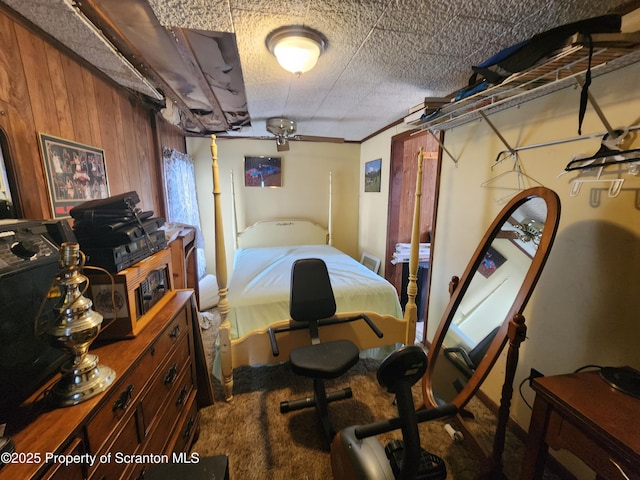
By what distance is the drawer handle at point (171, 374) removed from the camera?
1267 mm

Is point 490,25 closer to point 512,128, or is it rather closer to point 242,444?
point 512,128

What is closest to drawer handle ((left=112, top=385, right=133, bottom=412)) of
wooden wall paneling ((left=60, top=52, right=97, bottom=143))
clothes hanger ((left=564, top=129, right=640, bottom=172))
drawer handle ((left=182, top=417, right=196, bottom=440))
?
drawer handle ((left=182, top=417, right=196, bottom=440))

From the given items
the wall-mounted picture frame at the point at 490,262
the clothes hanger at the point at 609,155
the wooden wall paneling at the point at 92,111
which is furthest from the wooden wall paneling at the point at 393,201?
the wooden wall paneling at the point at 92,111

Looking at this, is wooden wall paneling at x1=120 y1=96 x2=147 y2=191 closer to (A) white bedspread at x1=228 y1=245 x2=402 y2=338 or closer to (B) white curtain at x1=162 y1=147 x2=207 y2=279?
(B) white curtain at x1=162 y1=147 x2=207 y2=279

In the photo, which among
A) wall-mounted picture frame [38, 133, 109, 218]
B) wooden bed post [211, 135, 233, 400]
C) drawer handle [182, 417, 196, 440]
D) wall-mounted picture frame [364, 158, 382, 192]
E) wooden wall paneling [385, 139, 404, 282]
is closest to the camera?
wall-mounted picture frame [38, 133, 109, 218]

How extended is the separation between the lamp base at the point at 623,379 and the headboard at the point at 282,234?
135 inches

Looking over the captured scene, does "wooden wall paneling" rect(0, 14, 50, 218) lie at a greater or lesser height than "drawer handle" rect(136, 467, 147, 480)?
greater

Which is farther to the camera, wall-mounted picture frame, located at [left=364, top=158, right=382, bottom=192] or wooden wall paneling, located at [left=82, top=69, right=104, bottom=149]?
wall-mounted picture frame, located at [left=364, top=158, right=382, bottom=192]

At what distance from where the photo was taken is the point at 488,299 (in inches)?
67.0

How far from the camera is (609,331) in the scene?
127 centimetres

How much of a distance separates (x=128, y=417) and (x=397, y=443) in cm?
107

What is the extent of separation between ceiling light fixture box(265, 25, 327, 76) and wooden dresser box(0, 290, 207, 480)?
1.51 m

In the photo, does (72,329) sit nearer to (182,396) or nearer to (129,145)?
(182,396)

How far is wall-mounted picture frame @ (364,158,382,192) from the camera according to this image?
374 centimetres
